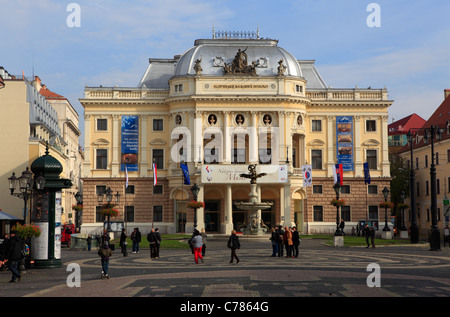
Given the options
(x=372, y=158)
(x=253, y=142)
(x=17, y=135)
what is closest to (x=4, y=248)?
(x=253, y=142)

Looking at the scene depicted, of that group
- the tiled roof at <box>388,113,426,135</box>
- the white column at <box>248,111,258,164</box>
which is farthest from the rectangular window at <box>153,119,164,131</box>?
the tiled roof at <box>388,113,426,135</box>

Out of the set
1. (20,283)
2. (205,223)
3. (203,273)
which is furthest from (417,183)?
(20,283)

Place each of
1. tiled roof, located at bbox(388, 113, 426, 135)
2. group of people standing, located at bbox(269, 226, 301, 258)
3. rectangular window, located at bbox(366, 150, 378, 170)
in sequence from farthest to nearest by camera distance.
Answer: tiled roof, located at bbox(388, 113, 426, 135)
rectangular window, located at bbox(366, 150, 378, 170)
group of people standing, located at bbox(269, 226, 301, 258)

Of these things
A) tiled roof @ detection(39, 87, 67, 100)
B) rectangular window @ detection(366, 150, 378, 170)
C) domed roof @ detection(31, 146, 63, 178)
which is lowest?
domed roof @ detection(31, 146, 63, 178)

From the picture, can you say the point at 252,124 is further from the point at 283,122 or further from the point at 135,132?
the point at 135,132

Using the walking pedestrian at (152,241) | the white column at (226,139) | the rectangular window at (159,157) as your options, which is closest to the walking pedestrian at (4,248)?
the walking pedestrian at (152,241)

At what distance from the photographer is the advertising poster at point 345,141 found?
77500mm

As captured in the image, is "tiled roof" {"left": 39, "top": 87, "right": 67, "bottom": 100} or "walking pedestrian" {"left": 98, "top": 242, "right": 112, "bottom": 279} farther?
"tiled roof" {"left": 39, "top": 87, "right": 67, "bottom": 100}

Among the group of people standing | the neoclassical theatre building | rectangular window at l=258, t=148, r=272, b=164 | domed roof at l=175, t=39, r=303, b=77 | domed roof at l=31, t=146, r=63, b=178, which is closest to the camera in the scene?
domed roof at l=31, t=146, r=63, b=178

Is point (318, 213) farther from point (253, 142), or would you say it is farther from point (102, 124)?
point (102, 124)

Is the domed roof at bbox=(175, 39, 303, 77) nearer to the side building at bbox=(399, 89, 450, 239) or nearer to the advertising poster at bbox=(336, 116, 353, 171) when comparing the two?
the advertising poster at bbox=(336, 116, 353, 171)

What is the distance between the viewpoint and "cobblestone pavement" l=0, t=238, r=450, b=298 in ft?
64.7

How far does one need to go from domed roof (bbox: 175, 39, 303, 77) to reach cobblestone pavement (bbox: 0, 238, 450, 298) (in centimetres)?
4324

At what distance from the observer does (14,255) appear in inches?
973
